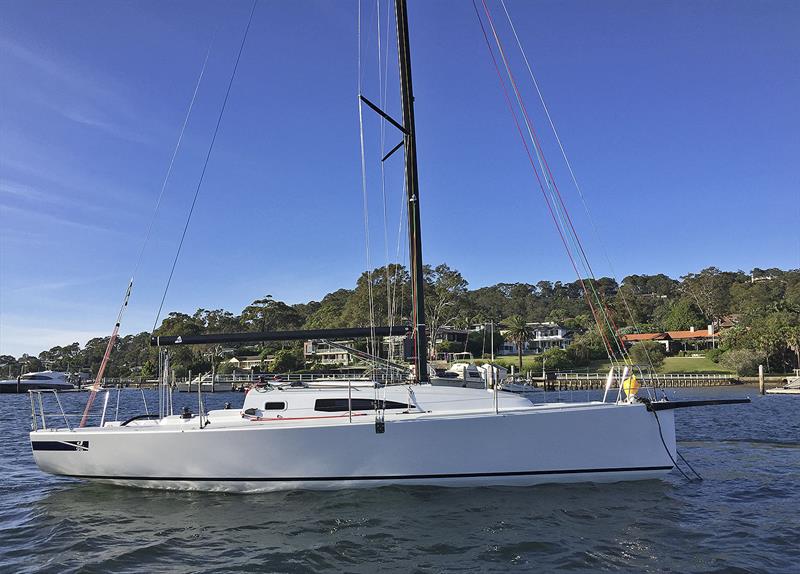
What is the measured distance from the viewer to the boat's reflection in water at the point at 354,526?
7238 mm

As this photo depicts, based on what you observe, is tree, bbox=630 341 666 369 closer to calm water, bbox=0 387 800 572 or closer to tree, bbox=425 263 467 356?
tree, bbox=425 263 467 356

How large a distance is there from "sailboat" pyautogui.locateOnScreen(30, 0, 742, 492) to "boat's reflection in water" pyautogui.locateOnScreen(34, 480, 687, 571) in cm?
26

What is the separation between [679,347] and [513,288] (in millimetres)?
67965

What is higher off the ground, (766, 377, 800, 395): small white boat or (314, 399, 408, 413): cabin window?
(314, 399, 408, 413): cabin window

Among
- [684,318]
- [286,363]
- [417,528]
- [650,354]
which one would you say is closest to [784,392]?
[650,354]

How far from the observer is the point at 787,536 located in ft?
25.1

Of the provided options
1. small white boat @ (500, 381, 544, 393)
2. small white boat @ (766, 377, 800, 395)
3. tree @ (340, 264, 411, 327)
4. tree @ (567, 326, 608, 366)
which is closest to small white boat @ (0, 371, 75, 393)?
tree @ (340, 264, 411, 327)

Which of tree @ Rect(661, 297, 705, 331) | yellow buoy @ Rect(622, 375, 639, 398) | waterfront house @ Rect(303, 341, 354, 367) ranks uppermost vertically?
tree @ Rect(661, 297, 705, 331)

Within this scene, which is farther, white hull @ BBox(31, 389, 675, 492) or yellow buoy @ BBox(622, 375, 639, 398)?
yellow buoy @ BBox(622, 375, 639, 398)

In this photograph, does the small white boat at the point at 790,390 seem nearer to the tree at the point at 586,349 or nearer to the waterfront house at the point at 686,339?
the tree at the point at 586,349

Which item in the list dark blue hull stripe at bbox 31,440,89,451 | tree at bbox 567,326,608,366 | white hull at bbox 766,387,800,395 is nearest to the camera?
dark blue hull stripe at bbox 31,440,89,451

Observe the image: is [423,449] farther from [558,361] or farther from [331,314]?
[331,314]

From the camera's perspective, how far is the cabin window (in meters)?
10.7

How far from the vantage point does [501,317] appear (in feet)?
386
